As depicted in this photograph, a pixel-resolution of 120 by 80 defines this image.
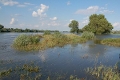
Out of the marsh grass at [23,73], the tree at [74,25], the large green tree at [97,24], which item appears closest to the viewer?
the marsh grass at [23,73]

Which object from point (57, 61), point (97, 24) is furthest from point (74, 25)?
point (57, 61)

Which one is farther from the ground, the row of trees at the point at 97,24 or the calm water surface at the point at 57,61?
the row of trees at the point at 97,24

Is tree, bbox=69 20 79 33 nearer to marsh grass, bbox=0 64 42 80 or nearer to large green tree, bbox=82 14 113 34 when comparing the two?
large green tree, bbox=82 14 113 34

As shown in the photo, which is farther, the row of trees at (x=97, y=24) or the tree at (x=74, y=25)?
the tree at (x=74, y=25)

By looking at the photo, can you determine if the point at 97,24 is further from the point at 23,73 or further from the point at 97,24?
the point at 23,73

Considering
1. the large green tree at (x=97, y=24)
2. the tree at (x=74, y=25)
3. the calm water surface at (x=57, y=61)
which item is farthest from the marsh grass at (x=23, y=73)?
the tree at (x=74, y=25)

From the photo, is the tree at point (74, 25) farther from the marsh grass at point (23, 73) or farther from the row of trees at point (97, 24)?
the marsh grass at point (23, 73)

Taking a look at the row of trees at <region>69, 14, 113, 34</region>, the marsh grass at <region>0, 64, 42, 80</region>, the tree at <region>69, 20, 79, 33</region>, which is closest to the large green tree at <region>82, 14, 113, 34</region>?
the row of trees at <region>69, 14, 113, 34</region>

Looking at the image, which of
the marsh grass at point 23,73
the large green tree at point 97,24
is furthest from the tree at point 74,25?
the marsh grass at point 23,73

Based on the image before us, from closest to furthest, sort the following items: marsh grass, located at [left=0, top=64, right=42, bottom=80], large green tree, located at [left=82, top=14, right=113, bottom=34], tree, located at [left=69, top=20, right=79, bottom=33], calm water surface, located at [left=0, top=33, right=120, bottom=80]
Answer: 1. marsh grass, located at [left=0, top=64, right=42, bottom=80]
2. calm water surface, located at [left=0, top=33, right=120, bottom=80]
3. large green tree, located at [left=82, top=14, right=113, bottom=34]
4. tree, located at [left=69, top=20, right=79, bottom=33]

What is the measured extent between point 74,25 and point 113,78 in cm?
10920

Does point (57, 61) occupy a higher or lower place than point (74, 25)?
lower

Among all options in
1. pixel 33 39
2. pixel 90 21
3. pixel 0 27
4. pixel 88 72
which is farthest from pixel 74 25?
pixel 88 72

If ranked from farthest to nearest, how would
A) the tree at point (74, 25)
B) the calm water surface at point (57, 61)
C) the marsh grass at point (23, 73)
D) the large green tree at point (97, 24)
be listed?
the tree at point (74, 25)
the large green tree at point (97, 24)
the calm water surface at point (57, 61)
the marsh grass at point (23, 73)
